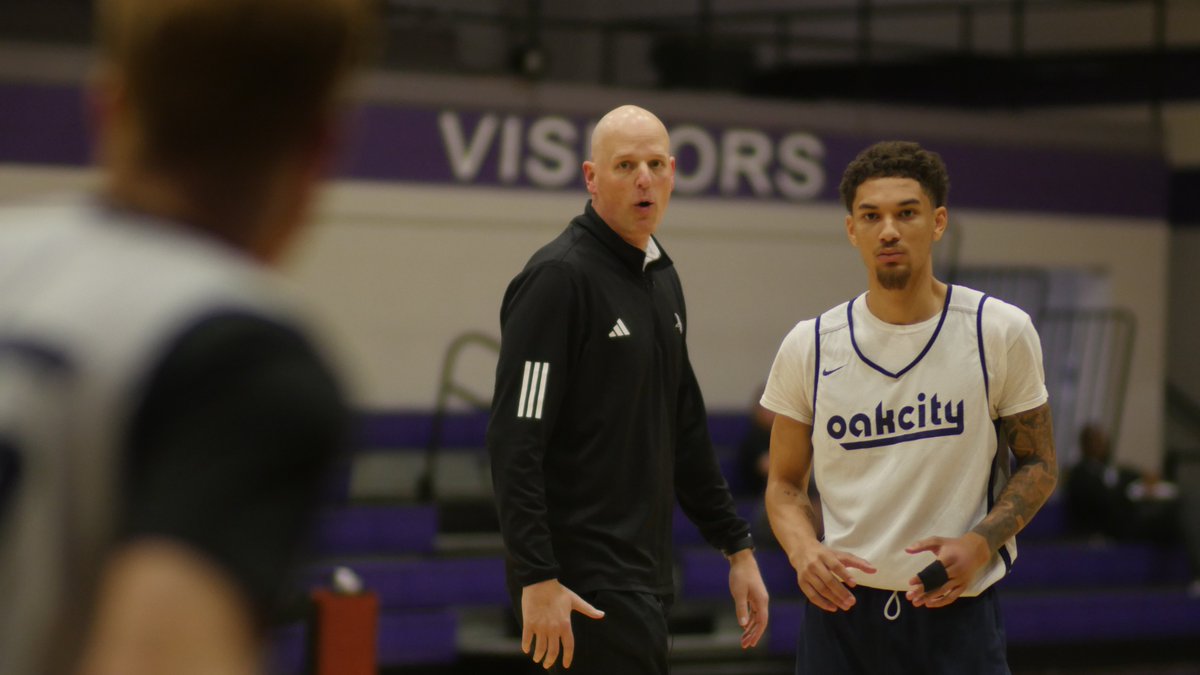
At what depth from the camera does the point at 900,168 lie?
389 cm

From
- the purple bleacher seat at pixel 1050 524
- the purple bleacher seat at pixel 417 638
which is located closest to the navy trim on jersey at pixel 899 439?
the purple bleacher seat at pixel 417 638

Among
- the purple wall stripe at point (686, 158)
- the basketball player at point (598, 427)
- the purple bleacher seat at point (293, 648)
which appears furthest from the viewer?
the purple wall stripe at point (686, 158)

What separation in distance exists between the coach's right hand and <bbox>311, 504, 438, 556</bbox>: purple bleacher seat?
5217 millimetres

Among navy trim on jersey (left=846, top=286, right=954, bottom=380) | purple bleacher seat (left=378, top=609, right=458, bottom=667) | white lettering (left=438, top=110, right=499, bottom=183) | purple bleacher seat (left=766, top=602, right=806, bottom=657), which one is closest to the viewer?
navy trim on jersey (left=846, top=286, right=954, bottom=380)

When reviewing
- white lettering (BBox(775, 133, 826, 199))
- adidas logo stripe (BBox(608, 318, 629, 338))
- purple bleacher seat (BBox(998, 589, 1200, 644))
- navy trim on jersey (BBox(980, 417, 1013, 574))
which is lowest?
purple bleacher seat (BBox(998, 589, 1200, 644))

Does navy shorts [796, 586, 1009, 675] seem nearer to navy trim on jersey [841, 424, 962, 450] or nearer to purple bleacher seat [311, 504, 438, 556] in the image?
navy trim on jersey [841, 424, 962, 450]

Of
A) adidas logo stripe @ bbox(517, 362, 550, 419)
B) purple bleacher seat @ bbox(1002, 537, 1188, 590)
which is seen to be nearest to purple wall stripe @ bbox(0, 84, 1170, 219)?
purple bleacher seat @ bbox(1002, 537, 1188, 590)

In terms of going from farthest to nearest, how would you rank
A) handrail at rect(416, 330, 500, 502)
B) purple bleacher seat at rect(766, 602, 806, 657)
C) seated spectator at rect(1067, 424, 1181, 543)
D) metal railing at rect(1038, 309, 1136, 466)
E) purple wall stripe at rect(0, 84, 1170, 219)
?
A: metal railing at rect(1038, 309, 1136, 466), seated spectator at rect(1067, 424, 1181, 543), handrail at rect(416, 330, 500, 502), purple wall stripe at rect(0, 84, 1170, 219), purple bleacher seat at rect(766, 602, 806, 657)

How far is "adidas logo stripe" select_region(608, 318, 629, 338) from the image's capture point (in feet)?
12.8

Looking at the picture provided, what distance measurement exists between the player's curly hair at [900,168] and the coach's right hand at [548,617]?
1207mm

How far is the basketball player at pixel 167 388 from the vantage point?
3.32 ft

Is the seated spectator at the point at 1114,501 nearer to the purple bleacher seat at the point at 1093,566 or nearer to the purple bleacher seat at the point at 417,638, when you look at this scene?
the purple bleacher seat at the point at 1093,566

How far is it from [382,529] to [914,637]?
18.3ft

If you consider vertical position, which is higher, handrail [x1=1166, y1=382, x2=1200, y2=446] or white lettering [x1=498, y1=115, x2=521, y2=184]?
white lettering [x1=498, y1=115, x2=521, y2=184]
